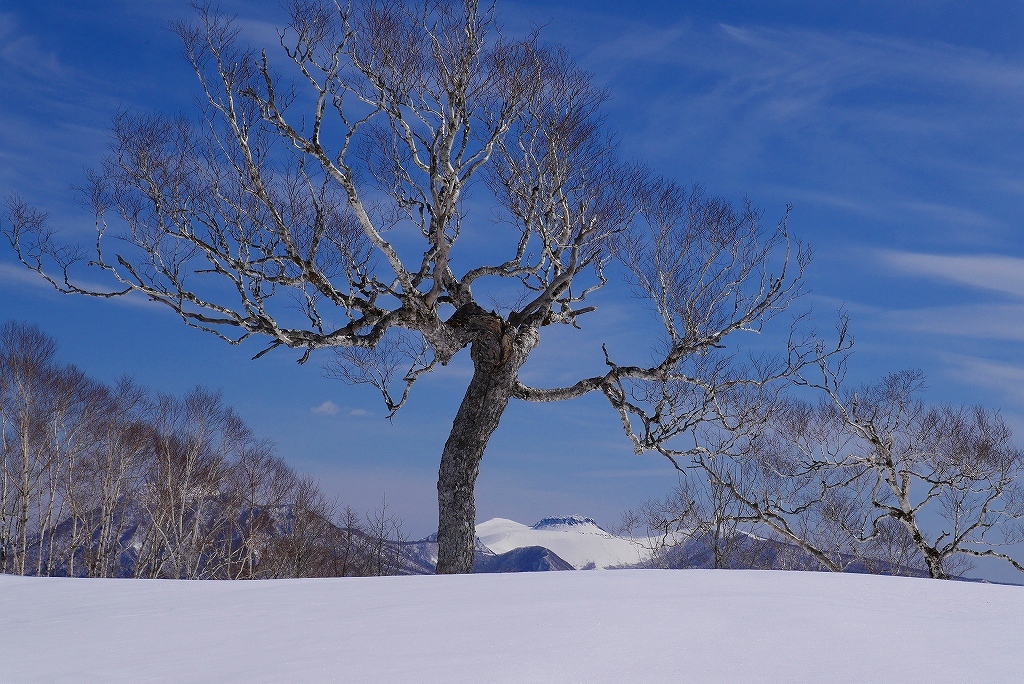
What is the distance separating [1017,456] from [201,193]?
1278cm

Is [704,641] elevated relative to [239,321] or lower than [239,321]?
lower

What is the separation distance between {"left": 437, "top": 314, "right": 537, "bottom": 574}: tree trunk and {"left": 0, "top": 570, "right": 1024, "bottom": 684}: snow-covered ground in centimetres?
466

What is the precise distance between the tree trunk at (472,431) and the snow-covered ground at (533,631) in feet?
15.3

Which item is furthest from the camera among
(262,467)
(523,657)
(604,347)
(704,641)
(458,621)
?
(262,467)

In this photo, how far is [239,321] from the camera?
24.3ft

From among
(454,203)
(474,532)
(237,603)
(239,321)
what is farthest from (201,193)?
(237,603)

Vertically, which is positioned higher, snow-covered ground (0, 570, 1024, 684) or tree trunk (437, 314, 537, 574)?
tree trunk (437, 314, 537, 574)

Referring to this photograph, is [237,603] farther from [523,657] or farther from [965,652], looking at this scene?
[965,652]

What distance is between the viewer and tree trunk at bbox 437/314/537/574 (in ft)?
25.9

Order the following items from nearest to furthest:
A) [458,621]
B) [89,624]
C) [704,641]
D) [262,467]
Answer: [704,641] < [458,621] < [89,624] < [262,467]

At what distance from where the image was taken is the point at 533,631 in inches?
87.9

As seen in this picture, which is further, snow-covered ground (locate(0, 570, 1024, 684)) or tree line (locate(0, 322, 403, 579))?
tree line (locate(0, 322, 403, 579))

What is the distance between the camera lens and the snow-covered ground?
191cm

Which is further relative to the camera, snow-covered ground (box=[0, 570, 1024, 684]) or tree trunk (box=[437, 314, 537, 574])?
tree trunk (box=[437, 314, 537, 574])
